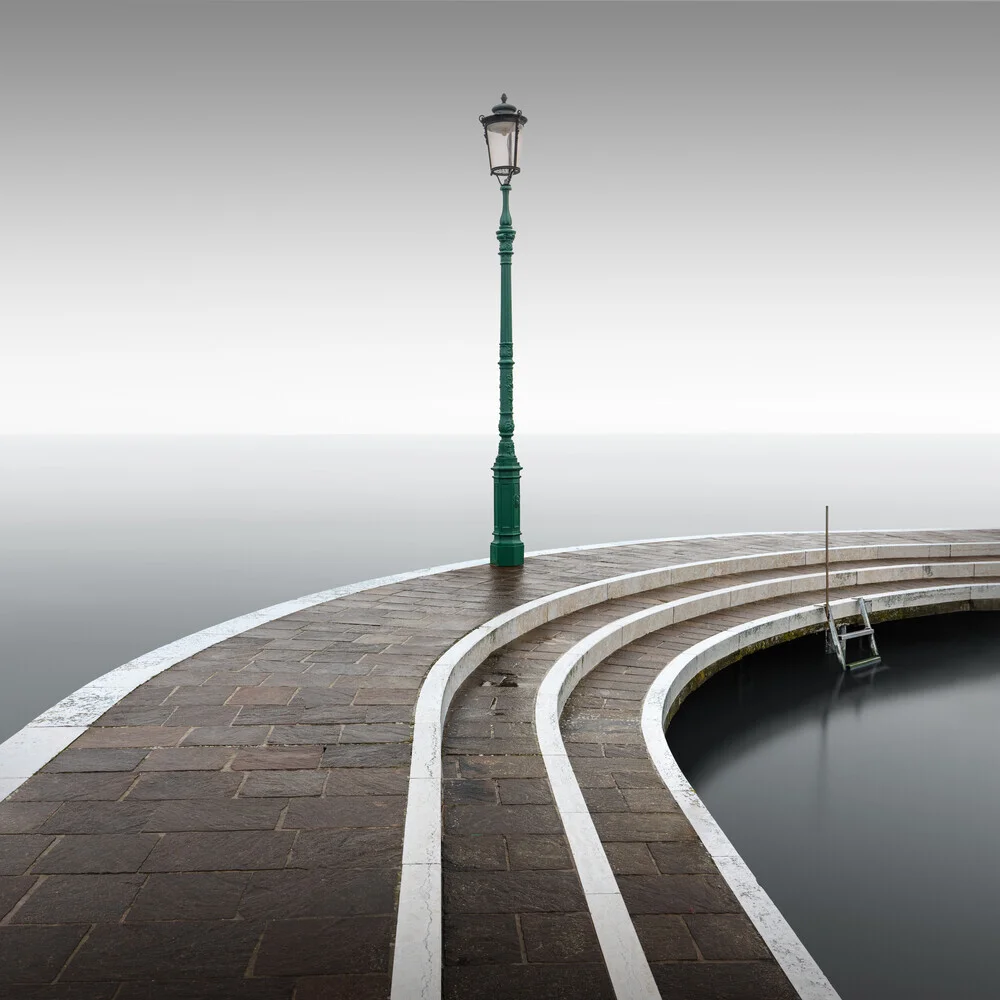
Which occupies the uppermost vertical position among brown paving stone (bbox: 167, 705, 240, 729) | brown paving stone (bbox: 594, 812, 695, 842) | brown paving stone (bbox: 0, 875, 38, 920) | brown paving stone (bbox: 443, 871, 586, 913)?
brown paving stone (bbox: 167, 705, 240, 729)

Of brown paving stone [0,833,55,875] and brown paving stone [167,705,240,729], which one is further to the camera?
brown paving stone [167,705,240,729]

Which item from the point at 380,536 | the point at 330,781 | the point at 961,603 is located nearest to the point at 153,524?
the point at 380,536

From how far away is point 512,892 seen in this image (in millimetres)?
3289

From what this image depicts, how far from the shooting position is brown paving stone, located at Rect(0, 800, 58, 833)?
3547 mm

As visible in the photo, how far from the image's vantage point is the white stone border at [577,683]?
9.42 feet

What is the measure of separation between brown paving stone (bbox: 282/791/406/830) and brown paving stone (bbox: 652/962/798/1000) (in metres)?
1.28

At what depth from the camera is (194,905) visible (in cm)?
304

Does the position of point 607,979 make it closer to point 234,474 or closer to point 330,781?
point 330,781

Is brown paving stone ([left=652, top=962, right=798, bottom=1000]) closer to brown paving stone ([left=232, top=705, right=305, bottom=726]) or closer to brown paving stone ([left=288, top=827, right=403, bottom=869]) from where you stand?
brown paving stone ([left=288, top=827, right=403, bottom=869])

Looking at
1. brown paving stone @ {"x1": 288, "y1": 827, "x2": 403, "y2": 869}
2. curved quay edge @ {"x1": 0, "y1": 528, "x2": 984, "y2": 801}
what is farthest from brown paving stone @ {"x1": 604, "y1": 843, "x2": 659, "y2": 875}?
curved quay edge @ {"x1": 0, "y1": 528, "x2": 984, "y2": 801}

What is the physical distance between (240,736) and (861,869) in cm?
369

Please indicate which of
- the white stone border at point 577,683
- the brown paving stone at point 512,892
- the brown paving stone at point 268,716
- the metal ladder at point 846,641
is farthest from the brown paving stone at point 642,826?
the metal ladder at point 846,641

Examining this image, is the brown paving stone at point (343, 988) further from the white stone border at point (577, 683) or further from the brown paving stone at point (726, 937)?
the brown paving stone at point (726, 937)

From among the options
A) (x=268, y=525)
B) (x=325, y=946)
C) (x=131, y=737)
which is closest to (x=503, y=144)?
(x=131, y=737)
